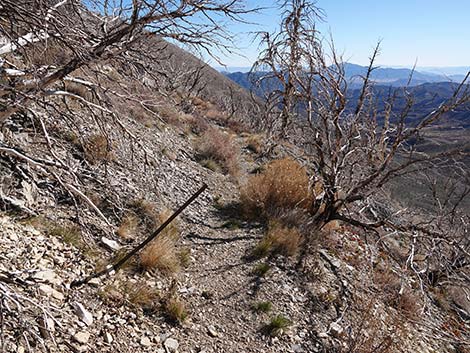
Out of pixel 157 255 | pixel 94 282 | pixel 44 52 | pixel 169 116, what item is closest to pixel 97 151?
pixel 157 255

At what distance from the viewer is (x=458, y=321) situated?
22.1 ft

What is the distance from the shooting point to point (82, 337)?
3.26 metres

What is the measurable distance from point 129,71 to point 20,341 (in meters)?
2.95

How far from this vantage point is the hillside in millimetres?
3346

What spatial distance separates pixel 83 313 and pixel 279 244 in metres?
3.48

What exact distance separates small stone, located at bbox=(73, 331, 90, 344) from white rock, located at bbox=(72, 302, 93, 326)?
0.14m

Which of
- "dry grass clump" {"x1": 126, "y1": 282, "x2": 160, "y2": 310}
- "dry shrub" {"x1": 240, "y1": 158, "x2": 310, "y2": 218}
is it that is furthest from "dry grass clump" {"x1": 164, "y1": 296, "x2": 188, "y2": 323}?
"dry shrub" {"x1": 240, "y1": 158, "x2": 310, "y2": 218}

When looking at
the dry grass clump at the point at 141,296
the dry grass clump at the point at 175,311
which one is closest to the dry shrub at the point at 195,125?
the dry grass clump at the point at 141,296

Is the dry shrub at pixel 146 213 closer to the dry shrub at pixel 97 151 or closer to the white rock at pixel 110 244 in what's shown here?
the white rock at pixel 110 244

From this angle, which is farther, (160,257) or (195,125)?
(195,125)

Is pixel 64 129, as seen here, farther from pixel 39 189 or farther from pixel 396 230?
pixel 396 230

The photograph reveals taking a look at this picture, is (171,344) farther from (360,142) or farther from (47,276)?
(360,142)

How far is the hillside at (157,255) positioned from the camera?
3346 mm

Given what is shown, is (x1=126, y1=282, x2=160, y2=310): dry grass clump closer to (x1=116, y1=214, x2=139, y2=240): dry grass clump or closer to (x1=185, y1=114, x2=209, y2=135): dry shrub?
(x1=116, y1=214, x2=139, y2=240): dry grass clump
